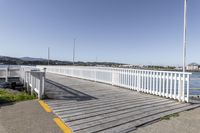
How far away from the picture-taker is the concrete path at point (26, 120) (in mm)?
3166

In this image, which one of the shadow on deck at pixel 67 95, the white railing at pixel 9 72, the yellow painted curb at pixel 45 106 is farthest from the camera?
the white railing at pixel 9 72

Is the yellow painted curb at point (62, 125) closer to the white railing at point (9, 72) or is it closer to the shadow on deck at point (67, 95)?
the shadow on deck at point (67, 95)

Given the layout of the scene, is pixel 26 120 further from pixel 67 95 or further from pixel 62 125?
pixel 67 95

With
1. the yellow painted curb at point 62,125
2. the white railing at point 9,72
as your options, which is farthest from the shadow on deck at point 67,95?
the white railing at point 9,72

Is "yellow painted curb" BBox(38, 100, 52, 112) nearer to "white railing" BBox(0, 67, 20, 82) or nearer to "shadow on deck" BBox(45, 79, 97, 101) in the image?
"shadow on deck" BBox(45, 79, 97, 101)

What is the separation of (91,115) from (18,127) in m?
1.69

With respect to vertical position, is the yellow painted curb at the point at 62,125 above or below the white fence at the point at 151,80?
below

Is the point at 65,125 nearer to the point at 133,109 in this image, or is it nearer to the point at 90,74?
the point at 133,109

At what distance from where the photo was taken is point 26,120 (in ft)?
12.1

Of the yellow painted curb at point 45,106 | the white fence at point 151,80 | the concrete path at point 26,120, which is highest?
the white fence at point 151,80

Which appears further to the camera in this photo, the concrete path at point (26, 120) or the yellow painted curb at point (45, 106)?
the yellow painted curb at point (45, 106)

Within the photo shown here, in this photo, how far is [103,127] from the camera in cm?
329

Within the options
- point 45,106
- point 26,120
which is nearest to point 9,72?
point 45,106

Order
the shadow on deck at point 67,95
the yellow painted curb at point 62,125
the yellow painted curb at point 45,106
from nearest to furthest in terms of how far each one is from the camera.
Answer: the yellow painted curb at point 62,125 < the yellow painted curb at point 45,106 < the shadow on deck at point 67,95
